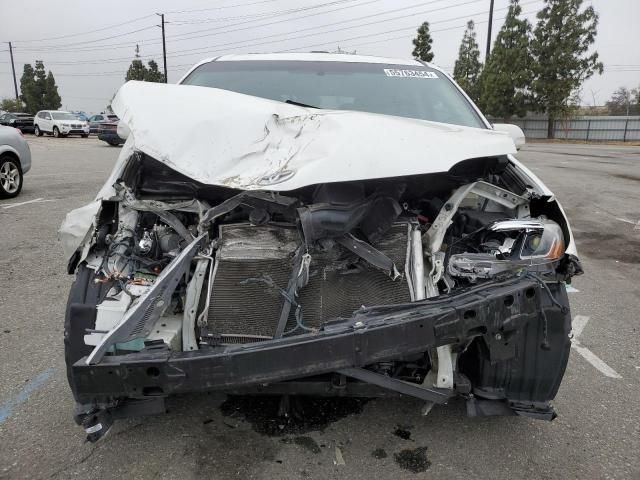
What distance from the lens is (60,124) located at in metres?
30.6

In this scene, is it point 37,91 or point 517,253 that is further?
point 37,91

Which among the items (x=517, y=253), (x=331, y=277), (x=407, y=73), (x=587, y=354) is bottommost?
(x=587, y=354)

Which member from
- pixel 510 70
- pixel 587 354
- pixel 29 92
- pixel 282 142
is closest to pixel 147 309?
pixel 282 142

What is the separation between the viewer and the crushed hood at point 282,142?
2.24m

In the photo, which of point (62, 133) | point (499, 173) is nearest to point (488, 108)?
point (62, 133)

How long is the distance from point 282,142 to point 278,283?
66 cm

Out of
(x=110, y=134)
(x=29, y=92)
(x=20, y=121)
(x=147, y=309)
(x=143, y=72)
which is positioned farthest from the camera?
(x=29, y=92)

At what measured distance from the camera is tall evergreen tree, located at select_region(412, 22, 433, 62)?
4219 cm

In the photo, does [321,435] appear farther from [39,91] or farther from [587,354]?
[39,91]

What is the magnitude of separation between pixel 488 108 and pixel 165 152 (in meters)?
43.6

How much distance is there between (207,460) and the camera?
7.89ft

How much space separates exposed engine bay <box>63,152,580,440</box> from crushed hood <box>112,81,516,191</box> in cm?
19

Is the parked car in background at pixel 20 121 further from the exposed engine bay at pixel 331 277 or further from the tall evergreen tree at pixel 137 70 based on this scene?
the exposed engine bay at pixel 331 277

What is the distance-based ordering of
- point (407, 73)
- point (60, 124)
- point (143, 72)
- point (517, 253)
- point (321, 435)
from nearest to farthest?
1. point (517, 253)
2. point (321, 435)
3. point (407, 73)
4. point (60, 124)
5. point (143, 72)
